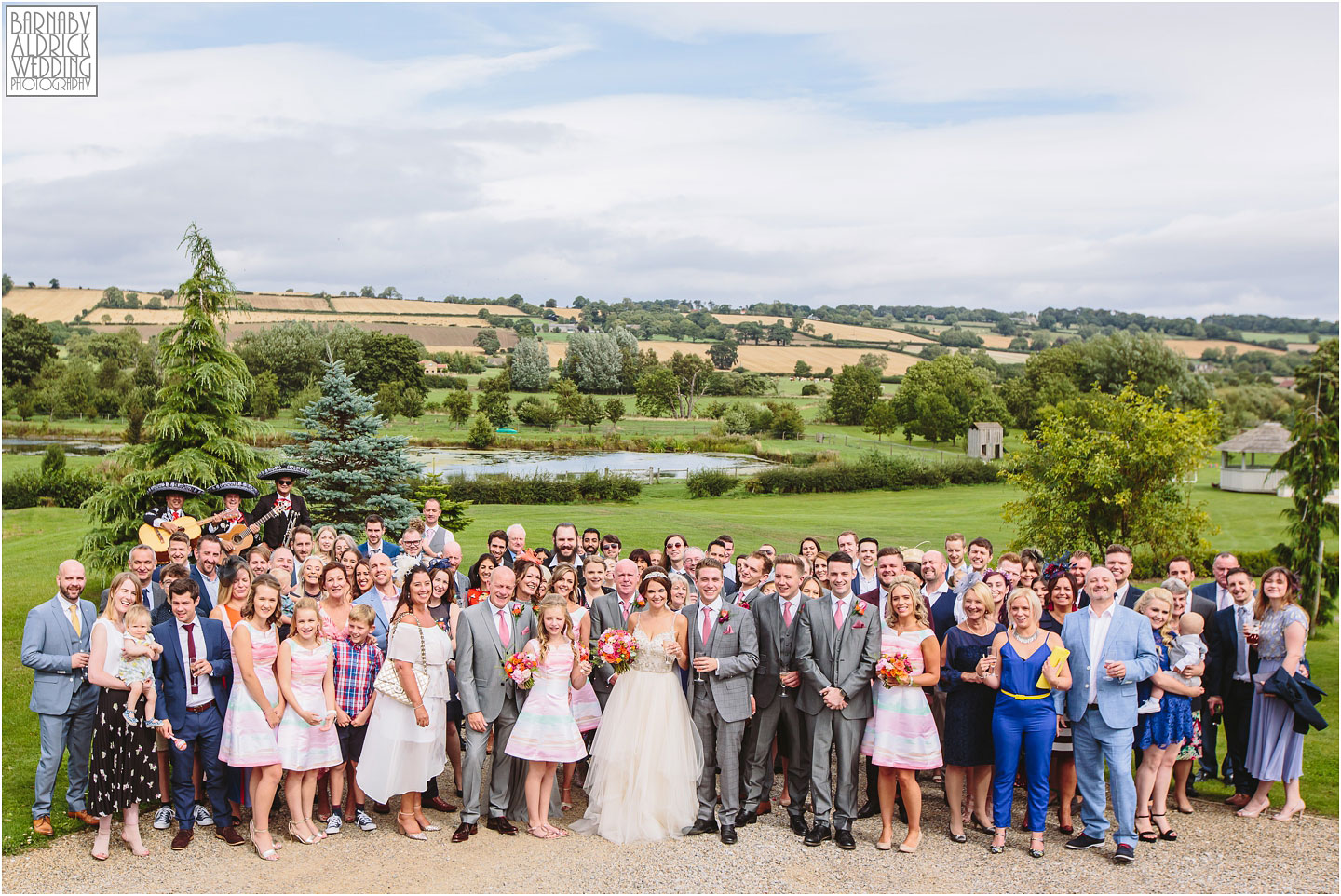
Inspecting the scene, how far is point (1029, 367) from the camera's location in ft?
214

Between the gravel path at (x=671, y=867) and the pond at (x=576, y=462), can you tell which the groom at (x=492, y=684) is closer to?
the gravel path at (x=671, y=867)

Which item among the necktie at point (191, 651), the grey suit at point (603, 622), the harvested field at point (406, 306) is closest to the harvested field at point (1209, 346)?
the harvested field at point (406, 306)

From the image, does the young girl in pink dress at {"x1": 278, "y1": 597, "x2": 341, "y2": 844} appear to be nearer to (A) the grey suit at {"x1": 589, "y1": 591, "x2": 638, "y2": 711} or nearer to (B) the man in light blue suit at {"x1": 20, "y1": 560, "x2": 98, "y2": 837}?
(B) the man in light blue suit at {"x1": 20, "y1": 560, "x2": 98, "y2": 837}

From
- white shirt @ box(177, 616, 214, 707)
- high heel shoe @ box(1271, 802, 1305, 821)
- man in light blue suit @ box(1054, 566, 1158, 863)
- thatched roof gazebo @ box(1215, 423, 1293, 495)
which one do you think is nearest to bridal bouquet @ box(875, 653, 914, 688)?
man in light blue suit @ box(1054, 566, 1158, 863)

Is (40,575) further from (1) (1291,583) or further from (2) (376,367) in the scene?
(1) (1291,583)

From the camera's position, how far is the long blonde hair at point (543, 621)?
305 inches

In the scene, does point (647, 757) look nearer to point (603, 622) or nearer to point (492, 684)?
point (603, 622)

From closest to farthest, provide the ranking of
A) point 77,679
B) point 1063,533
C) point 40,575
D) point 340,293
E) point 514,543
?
point 77,679, point 514,543, point 1063,533, point 40,575, point 340,293

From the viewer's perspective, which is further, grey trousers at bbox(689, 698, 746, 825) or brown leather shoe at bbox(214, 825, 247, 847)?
grey trousers at bbox(689, 698, 746, 825)

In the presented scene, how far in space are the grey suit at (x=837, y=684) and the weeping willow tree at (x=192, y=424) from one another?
12.7 m

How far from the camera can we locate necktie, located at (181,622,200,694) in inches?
292

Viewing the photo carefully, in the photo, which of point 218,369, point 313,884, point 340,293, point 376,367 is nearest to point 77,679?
point 313,884

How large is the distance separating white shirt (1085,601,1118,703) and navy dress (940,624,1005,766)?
714 millimetres

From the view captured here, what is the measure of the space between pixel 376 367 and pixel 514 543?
95.0ft
